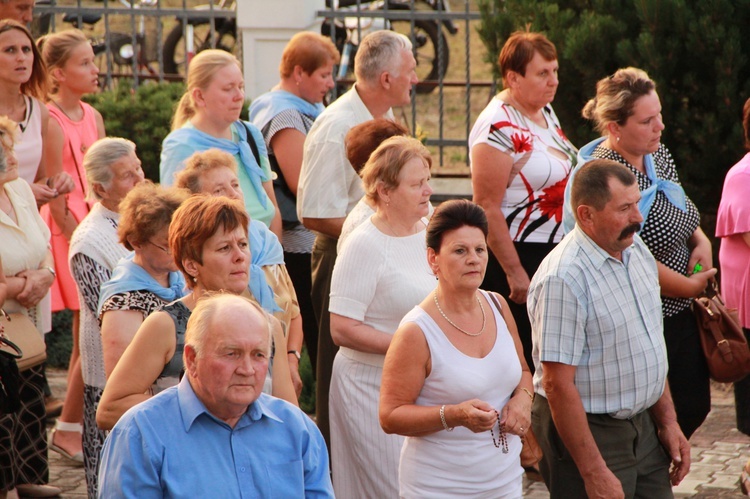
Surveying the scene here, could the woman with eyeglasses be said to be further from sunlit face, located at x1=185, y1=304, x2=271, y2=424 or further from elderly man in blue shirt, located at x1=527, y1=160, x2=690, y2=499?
elderly man in blue shirt, located at x1=527, y1=160, x2=690, y2=499

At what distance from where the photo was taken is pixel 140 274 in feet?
13.7


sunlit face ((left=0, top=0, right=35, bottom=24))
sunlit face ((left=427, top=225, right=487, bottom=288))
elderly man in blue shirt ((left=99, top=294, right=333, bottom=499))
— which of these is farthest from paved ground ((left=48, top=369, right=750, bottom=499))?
elderly man in blue shirt ((left=99, top=294, right=333, bottom=499))

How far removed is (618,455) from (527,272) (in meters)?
1.70

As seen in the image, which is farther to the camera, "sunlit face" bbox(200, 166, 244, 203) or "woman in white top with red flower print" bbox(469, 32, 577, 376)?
"woman in white top with red flower print" bbox(469, 32, 577, 376)

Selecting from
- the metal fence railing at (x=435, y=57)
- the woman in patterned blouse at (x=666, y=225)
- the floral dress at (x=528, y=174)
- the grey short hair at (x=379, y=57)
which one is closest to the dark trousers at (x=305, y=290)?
the grey short hair at (x=379, y=57)

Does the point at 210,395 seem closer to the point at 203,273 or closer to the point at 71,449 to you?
the point at 203,273

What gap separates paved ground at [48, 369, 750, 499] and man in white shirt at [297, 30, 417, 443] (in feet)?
4.90

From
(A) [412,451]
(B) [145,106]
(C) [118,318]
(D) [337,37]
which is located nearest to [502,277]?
(A) [412,451]

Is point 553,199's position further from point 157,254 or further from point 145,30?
point 145,30

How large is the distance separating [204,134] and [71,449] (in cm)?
196

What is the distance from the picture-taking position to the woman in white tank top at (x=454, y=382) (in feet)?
12.8

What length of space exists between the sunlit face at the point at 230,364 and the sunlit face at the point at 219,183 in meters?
1.55

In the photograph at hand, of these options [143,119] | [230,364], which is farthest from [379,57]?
[143,119]

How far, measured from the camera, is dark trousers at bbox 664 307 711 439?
5332 mm
